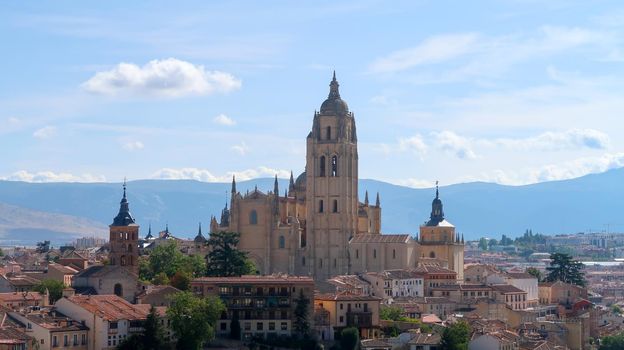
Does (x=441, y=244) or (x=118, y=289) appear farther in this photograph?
(x=441, y=244)

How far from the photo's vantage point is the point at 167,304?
85938 mm

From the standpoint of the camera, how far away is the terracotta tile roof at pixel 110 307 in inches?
3009

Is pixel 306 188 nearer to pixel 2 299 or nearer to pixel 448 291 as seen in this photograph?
pixel 448 291

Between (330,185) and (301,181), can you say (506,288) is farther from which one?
(301,181)

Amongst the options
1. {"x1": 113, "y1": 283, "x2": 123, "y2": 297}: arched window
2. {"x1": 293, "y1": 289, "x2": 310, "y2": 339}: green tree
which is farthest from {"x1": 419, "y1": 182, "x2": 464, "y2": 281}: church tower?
{"x1": 113, "y1": 283, "x2": 123, "y2": 297}: arched window

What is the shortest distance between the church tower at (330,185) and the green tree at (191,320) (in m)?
42.2

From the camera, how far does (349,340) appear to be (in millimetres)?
85250

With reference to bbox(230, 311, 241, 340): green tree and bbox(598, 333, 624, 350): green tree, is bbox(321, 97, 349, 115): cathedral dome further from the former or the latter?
bbox(230, 311, 241, 340): green tree

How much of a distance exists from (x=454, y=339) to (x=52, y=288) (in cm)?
2477

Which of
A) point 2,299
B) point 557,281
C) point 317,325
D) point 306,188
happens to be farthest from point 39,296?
point 557,281

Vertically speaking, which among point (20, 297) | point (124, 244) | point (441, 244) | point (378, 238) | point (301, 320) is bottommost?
point (301, 320)

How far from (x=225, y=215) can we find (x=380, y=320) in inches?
1841

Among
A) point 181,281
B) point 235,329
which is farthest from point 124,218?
point 235,329

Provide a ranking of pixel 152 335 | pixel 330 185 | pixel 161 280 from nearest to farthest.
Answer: pixel 152 335 → pixel 161 280 → pixel 330 185
